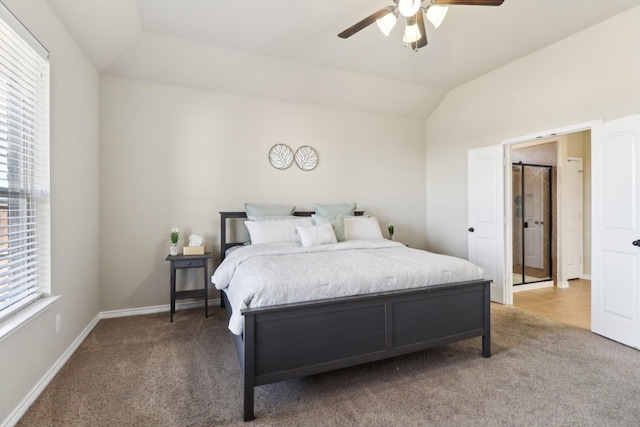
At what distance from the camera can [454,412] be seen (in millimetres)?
1788

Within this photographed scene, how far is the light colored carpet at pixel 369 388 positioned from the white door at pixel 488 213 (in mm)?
1174

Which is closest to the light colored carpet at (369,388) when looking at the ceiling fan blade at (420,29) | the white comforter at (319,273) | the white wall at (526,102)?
the white comforter at (319,273)

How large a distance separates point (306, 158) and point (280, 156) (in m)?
0.39

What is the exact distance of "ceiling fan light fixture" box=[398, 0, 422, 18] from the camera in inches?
81.5

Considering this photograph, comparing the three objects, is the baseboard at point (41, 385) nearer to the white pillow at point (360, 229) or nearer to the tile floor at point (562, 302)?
the white pillow at point (360, 229)

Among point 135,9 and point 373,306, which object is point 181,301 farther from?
point 135,9

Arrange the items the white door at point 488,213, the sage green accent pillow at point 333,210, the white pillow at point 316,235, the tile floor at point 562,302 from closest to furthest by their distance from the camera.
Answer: the white pillow at point 316,235 → the tile floor at point 562,302 → the white door at point 488,213 → the sage green accent pillow at point 333,210

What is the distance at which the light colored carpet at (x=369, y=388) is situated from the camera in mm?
1747

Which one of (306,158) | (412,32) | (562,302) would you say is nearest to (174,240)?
(306,158)

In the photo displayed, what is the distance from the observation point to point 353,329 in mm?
2043

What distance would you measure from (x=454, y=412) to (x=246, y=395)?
1242 millimetres

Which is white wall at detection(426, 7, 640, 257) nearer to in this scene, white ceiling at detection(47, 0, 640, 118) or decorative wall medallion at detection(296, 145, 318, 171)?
white ceiling at detection(47, 0, 640, 118)

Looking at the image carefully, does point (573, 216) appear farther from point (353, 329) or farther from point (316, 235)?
point (353, 329)

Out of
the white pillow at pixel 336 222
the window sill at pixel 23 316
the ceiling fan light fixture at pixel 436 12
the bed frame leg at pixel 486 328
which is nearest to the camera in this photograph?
the window sill at pixel 23 316
